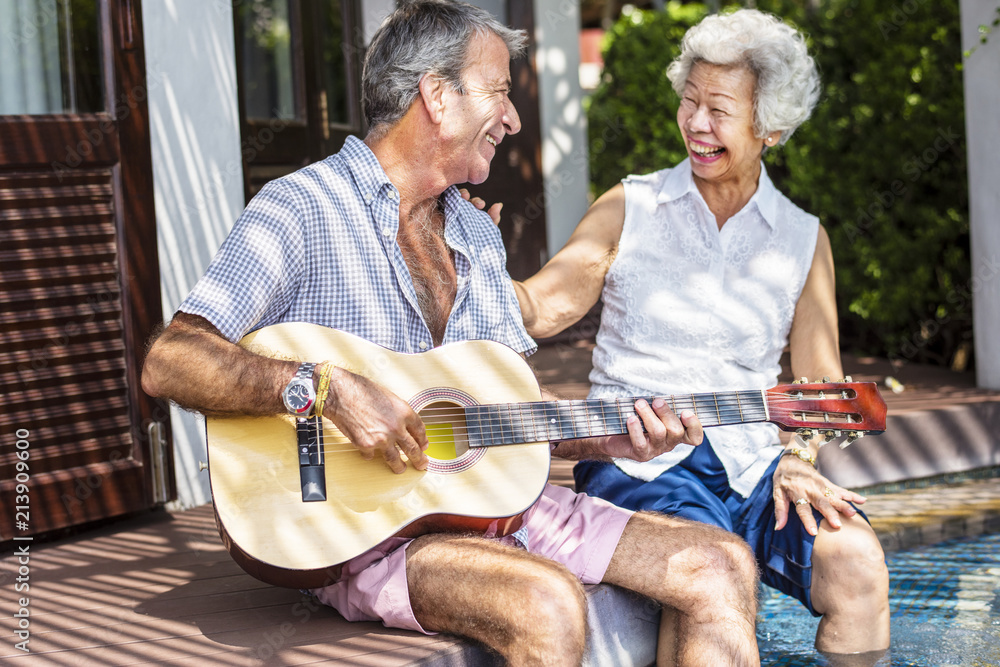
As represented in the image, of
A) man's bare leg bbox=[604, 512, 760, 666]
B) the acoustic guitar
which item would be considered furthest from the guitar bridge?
man's bare leg bbox=[604, 512, 760, 666]

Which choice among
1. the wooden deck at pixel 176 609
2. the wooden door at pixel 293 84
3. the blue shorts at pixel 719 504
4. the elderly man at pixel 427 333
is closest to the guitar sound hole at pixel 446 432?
the elderly man at pixel 427 333

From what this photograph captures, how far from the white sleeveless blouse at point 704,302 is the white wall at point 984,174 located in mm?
2271

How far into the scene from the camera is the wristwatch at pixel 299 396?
204cm

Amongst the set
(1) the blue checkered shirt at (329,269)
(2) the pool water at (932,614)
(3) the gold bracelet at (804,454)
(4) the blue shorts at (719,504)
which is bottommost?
(2) the pool water at (932,614)

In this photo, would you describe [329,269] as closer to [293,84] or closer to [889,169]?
[293,84]

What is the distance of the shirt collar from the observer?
2895mm

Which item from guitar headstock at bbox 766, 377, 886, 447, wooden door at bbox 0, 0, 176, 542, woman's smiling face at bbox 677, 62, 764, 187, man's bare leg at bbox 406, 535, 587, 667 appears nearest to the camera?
man's bare leg at bbox 406, 535, 587, 667

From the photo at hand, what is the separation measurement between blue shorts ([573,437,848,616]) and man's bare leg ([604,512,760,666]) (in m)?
0.17

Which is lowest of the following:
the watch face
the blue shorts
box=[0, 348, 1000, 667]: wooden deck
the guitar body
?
box=[0, 348, 1000, 667]: wooden deck

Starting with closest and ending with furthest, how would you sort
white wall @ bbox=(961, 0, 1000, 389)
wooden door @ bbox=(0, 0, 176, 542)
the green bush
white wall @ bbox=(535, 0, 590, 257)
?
wooden door @ bbox=(0, 0, 176, 542), white wall @ bbox=(961, 0, 1000, 389), the green bush, white wall @ bbox=(535, 0, 590, 257)

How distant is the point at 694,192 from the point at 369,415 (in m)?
1.30

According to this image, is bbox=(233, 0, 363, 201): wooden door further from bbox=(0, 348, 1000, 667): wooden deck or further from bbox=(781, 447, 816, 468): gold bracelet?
bbox=(781, 447, 816, 468): gold bracelet

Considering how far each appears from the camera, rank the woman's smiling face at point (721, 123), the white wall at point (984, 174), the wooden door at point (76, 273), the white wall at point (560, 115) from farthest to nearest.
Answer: the white wall at point (560, 115) → the white wall at point (984, 174) → the wooden door at point (76, 273) → the woman's smiling face at point (721, 123)

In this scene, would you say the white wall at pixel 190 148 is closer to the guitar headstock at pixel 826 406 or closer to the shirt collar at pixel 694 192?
the shirt collar at pixel 694 192
